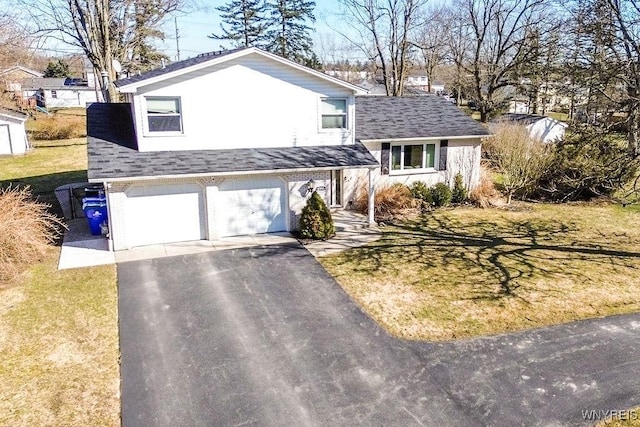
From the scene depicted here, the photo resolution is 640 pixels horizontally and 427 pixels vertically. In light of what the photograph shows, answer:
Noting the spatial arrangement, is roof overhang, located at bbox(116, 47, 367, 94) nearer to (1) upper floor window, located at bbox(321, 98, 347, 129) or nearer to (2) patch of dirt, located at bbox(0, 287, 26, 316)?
(1) upper floor window, located at bbox(321, 98, 347, 129)

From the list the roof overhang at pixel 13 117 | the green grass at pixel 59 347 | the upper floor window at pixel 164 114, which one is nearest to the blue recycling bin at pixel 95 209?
the green grass at pixel 59 347

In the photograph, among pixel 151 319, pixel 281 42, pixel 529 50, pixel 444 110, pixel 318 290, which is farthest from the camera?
pixel 281 42

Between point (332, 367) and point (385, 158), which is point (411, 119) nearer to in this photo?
point (385, 158)

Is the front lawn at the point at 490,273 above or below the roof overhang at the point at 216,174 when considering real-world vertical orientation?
below

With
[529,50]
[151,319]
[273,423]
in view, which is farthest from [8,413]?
[529,50]

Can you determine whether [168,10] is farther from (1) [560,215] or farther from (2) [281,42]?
(1) [560,215]

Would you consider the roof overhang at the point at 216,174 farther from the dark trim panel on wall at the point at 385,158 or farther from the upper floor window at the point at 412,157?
the upper floor window at the point at 412,157
